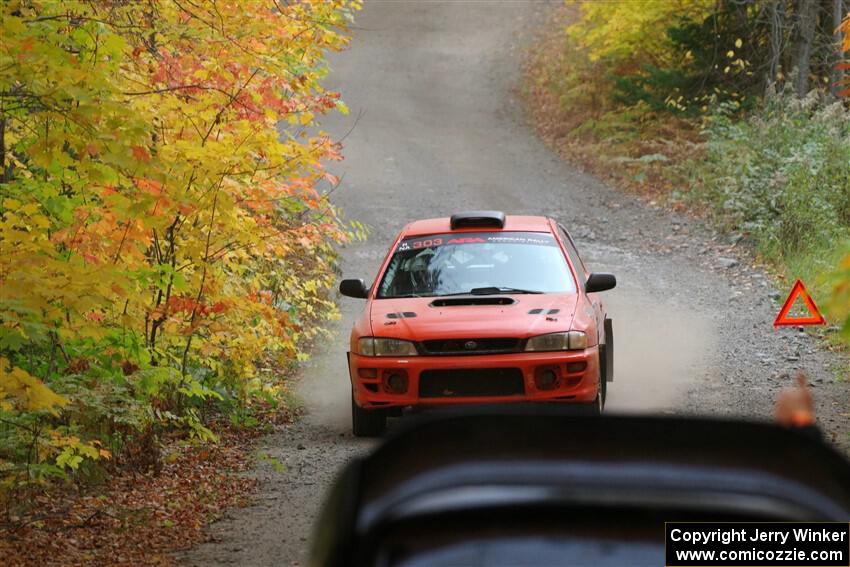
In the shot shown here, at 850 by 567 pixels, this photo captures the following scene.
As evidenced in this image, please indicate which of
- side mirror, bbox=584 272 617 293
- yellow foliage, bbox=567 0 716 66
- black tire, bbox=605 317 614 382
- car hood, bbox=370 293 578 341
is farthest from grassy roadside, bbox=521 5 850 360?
car hood, bbox=370 293 578 341

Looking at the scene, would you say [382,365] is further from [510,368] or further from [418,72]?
[418,72]

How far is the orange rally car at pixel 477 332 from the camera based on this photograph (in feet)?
27.9

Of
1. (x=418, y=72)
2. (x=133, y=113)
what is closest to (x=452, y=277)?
(x=133, y=113)

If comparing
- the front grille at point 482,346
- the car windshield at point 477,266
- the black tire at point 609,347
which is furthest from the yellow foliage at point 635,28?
the front grille at point 482,346

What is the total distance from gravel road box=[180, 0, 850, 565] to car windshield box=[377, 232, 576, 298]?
1528 millimetres

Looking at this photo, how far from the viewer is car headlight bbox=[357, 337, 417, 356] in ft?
28.4

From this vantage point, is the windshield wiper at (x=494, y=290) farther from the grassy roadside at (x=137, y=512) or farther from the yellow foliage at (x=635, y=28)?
the yellow foliage at (x=635, y=28)

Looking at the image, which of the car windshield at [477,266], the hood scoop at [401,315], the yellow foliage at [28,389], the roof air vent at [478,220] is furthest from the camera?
the roof air vent at [478,220]

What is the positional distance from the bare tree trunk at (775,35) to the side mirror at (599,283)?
15127 mm

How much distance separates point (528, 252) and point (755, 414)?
2.56m

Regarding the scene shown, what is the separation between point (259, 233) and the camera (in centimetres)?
971

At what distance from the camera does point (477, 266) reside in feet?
32.2

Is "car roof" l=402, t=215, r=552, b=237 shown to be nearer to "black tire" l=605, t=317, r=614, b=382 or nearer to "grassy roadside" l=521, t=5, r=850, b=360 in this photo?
→ "black tire" l=605, t=317, r=614, b=382

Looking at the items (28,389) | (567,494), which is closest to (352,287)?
(28,389)
